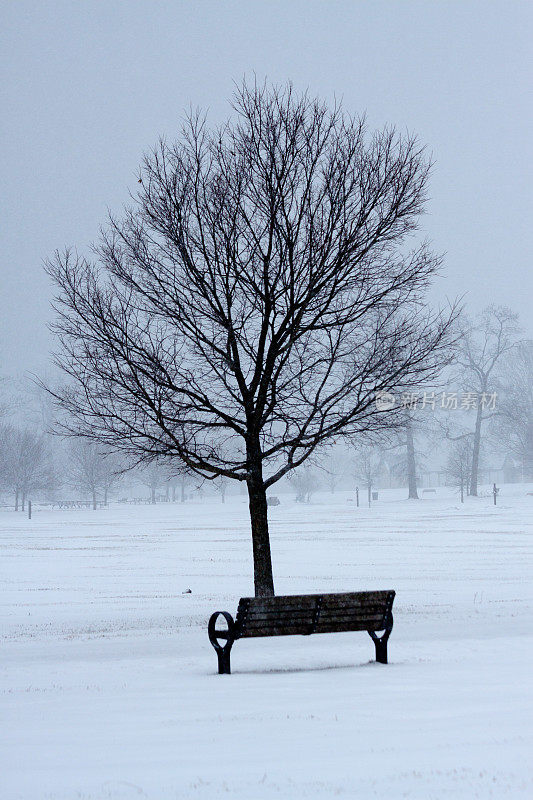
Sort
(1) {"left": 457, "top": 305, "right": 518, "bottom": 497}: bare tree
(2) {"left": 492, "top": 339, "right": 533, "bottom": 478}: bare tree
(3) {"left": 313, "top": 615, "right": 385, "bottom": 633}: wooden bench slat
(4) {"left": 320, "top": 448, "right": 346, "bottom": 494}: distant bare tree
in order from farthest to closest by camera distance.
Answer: (4) {"left": 320, "top": 448, "right": 346, "bottom": 494}: distant bare tree < (2) {"left": 492, "top": 339, "right": 533, "bottom": 478}: bare tree < (1) {"left": 457, "top": 305, "right": 518, "bottom": 497}: bare tree < (3) {"left": 313, "top": 615, "right": 385, "bottom": 633}: wooden bench slat

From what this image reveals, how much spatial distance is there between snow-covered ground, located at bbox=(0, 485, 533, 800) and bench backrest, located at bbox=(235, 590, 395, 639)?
0.43 m

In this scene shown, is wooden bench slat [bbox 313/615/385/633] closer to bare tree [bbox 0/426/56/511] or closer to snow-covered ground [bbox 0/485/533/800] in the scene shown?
snow-covered ground [bbox 0/485/533/800]

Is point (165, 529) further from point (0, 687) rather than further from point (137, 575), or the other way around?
point (0, 687)

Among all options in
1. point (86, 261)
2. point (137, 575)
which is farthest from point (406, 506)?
point (86, 261)

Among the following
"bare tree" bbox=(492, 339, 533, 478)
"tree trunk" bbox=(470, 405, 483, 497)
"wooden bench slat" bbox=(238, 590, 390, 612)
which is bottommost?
"wooden bench slat" bbox=(238, 590, 390, 612)

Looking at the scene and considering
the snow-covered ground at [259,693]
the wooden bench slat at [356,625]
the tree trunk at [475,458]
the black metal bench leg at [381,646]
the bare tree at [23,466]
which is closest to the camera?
the snow-covered ground at [259,693]

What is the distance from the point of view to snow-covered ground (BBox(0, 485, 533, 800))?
19.4 ft

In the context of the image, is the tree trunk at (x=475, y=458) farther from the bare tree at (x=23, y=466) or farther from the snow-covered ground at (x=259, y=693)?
the snow-covered ground at (x=259, y=693)

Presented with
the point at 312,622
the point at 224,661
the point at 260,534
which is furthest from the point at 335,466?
the point at 224,661

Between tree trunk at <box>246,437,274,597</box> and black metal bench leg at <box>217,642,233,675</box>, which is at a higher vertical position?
tree trunk at <box>246,437,274,597</box>

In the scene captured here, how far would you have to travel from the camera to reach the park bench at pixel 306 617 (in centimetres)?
1067

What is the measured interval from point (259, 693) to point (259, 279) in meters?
7.56

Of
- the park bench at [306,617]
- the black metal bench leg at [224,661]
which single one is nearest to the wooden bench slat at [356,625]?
the park bench at [306,617]

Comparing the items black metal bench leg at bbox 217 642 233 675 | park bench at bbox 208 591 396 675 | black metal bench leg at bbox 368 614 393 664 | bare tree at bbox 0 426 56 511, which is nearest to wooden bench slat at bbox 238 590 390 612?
park bench at bbox 208 591 396 675
